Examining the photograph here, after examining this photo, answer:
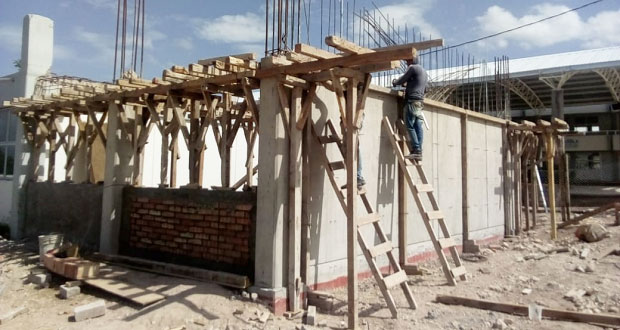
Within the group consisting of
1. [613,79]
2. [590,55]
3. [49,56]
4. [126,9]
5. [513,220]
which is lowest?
[513,220]

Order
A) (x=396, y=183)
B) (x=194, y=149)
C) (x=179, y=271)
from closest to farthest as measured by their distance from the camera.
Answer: (x=179, y=271) → (x=194, y=149) → (x=396, y=183)

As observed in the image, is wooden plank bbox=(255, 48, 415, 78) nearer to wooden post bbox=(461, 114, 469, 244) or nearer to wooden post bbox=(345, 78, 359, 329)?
wooden post bbox=(345, 78, 359, 329)

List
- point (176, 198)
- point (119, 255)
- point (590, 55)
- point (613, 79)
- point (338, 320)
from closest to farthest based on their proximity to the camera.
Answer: point (338, 320)
point (176, 198)
point (119, 255)
point (613, 79)
point (590, 55)

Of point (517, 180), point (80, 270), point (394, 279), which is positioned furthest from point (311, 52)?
point (517, 180)

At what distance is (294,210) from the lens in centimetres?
586

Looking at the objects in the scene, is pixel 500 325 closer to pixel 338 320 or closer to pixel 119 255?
pixel 338 320

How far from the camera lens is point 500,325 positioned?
205 inches

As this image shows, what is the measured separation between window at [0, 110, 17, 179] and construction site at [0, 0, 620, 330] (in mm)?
64

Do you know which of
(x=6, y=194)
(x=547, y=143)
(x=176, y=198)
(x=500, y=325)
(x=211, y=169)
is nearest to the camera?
(x=500, y=325)

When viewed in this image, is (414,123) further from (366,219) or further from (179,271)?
(179,271)

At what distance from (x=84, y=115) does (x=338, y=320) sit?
8.52 m

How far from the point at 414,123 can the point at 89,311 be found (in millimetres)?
5585

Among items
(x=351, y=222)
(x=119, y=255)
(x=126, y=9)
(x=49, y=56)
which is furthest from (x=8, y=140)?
(x=351, y=222)

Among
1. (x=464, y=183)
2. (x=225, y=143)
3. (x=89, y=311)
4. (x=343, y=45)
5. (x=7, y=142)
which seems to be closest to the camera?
(x=343, y=45)
